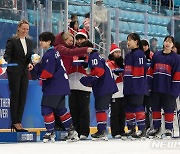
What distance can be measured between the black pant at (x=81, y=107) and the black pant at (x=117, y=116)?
0.61 metres

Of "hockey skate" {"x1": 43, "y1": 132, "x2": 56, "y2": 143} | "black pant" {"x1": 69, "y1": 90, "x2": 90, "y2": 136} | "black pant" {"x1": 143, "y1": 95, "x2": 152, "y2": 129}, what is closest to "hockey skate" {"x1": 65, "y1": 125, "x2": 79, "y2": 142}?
"hockey skate" {"x1": 43, "y1": 132, "x2": 56, "y2": 143}

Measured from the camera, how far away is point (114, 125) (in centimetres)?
767

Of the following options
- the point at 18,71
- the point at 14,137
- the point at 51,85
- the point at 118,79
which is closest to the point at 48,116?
the point at 51,85

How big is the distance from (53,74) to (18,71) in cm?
53

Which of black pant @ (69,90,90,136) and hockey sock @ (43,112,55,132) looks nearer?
hockey sock @ (43,112,55,132)

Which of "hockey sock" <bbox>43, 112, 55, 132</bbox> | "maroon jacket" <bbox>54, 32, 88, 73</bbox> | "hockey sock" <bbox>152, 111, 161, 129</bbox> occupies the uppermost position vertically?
"maroon jacket" <bbox>54, 32, 88, 73</bbox>

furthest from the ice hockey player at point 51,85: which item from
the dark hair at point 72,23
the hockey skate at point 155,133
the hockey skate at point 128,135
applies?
the dark hair at point 72,23

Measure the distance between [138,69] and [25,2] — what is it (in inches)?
74.2

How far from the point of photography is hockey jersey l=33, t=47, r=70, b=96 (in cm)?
644

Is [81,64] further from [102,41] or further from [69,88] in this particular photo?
[102,41]

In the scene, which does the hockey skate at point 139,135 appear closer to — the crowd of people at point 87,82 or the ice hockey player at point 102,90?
the crowd of people at point 87,82

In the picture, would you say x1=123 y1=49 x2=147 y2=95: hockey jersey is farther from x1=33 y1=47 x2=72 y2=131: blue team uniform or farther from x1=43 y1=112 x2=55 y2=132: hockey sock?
x1=43 y1=112 x2=55 y2=132: hockey sock

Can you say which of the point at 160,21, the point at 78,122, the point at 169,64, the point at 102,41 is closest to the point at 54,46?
the point at 78,122

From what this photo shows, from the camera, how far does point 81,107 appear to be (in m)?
7.12
